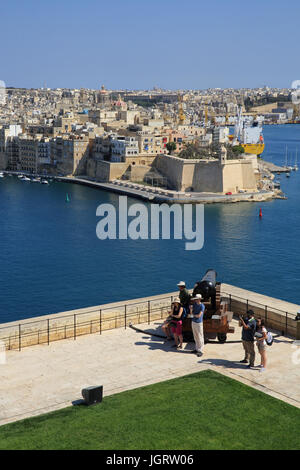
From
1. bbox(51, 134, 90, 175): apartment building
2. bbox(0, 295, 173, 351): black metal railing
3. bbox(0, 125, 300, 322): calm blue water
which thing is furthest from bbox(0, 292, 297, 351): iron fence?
bbox(51, 134, 90, 175): apartment building

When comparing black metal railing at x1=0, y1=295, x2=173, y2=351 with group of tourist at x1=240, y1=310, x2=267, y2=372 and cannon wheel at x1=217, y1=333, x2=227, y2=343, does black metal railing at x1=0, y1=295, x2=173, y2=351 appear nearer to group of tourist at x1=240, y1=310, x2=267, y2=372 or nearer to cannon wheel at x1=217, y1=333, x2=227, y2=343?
cannon wheel at x1=217, y1=333, x2=227, y2=343

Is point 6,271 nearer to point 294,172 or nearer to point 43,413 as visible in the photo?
point 43,413

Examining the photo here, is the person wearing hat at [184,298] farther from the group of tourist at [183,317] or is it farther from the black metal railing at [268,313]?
the black metal railing at [268,313]

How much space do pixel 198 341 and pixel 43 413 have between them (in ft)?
5.16

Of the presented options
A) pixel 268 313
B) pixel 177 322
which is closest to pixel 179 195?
pixel 268 313

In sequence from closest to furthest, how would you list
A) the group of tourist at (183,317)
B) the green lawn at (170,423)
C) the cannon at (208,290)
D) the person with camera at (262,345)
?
the green lawn at (170,423), the person with camera at (262,345), the group of tourist at (183,317), the cannon at (208,290)

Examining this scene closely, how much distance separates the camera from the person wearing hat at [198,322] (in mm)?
5273

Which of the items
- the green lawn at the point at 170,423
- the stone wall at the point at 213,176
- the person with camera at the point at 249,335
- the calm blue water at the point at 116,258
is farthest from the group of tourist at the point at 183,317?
the stone wall at the point at 213,176

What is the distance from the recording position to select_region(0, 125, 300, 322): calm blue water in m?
15.2

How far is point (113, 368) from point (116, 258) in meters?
14.3

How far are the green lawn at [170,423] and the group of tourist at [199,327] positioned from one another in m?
0.44

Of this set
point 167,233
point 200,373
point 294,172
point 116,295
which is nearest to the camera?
point 200,373
